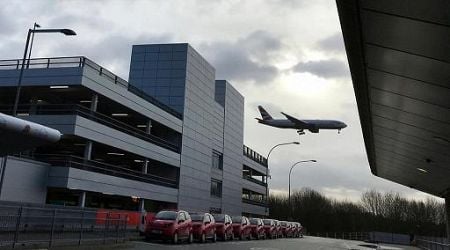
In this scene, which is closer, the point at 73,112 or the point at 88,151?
the point at 73,112

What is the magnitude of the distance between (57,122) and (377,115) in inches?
1267

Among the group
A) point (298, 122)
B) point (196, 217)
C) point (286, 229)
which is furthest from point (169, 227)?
point (298, 122)

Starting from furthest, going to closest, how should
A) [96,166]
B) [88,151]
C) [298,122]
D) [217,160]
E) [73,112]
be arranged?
[217,160] < [298,122] < [96,166] < [88,151] < [73,112]

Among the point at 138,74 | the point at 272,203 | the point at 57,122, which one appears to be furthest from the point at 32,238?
the point at 272,203

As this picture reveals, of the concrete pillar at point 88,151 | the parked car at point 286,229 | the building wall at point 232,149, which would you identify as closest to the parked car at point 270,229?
the parked car at point 286,229

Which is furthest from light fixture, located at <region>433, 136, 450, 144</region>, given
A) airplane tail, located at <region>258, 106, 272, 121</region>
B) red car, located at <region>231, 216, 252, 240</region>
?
airplane tail, located at <region>258, 106, 272, 121</region>

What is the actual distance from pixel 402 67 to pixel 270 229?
4026cm

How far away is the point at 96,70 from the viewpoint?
4397 centimetres

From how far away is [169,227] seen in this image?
28.3m

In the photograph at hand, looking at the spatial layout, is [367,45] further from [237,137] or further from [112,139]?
[237,137]

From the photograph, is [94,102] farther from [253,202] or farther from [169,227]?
[253,202]

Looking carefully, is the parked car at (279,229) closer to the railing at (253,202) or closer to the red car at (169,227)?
the red car at (169,227)

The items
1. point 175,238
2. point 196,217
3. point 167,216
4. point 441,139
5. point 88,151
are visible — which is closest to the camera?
point 441,139

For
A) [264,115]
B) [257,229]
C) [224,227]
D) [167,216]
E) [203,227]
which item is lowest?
[203,227]
